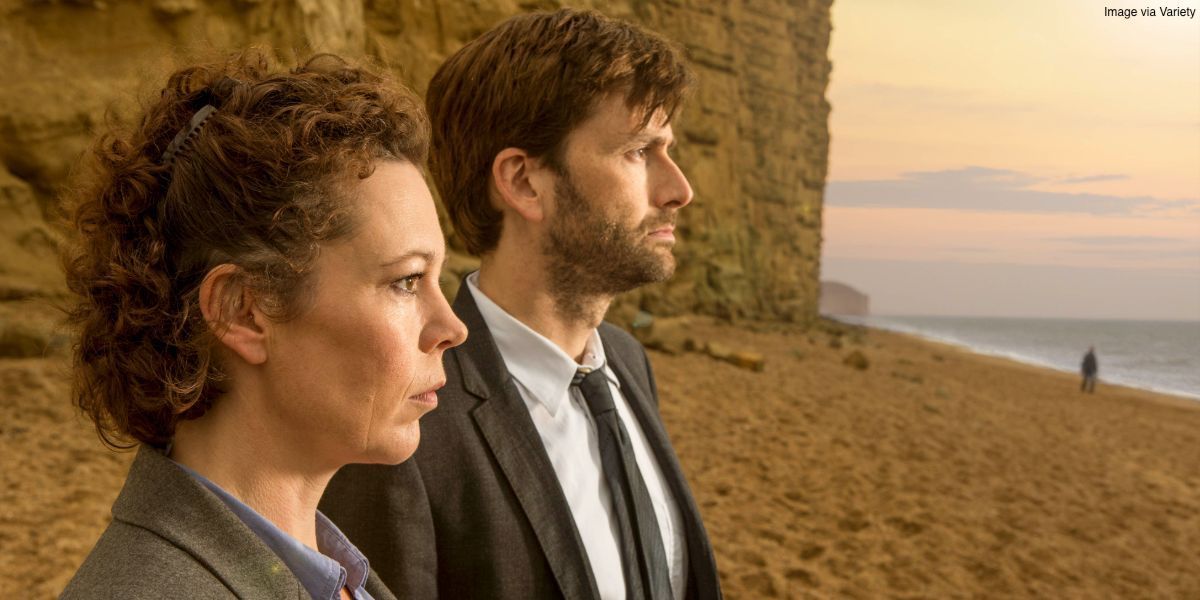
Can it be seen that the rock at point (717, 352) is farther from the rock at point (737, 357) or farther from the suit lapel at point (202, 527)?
the suit lapel at point (202, 527)

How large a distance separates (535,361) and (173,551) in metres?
1.09

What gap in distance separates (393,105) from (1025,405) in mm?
15961

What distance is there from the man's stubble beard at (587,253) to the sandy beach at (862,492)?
144 centimetres

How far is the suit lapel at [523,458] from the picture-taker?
1779 millimetres

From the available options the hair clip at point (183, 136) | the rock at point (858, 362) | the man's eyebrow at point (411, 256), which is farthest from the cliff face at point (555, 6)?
the rock at point (858, 362)

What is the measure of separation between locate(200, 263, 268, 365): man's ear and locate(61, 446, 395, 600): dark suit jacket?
0.51 feet

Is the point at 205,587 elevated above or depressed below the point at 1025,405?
above

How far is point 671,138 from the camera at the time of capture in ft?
7.07

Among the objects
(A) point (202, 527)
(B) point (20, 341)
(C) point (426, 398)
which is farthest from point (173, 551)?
(B) point (20, 341)

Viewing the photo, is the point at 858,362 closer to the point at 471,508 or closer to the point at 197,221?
the point at 471,508

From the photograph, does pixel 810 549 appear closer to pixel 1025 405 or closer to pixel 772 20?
pixel 1025 405

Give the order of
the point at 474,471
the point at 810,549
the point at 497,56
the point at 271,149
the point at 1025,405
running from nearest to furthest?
the point at 271,149, the point at 474,471, the point at 497,56, the point at 810,549, the point at 1025,405

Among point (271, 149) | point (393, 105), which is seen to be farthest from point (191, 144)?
point (393, 105)

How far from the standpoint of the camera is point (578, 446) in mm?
1993
